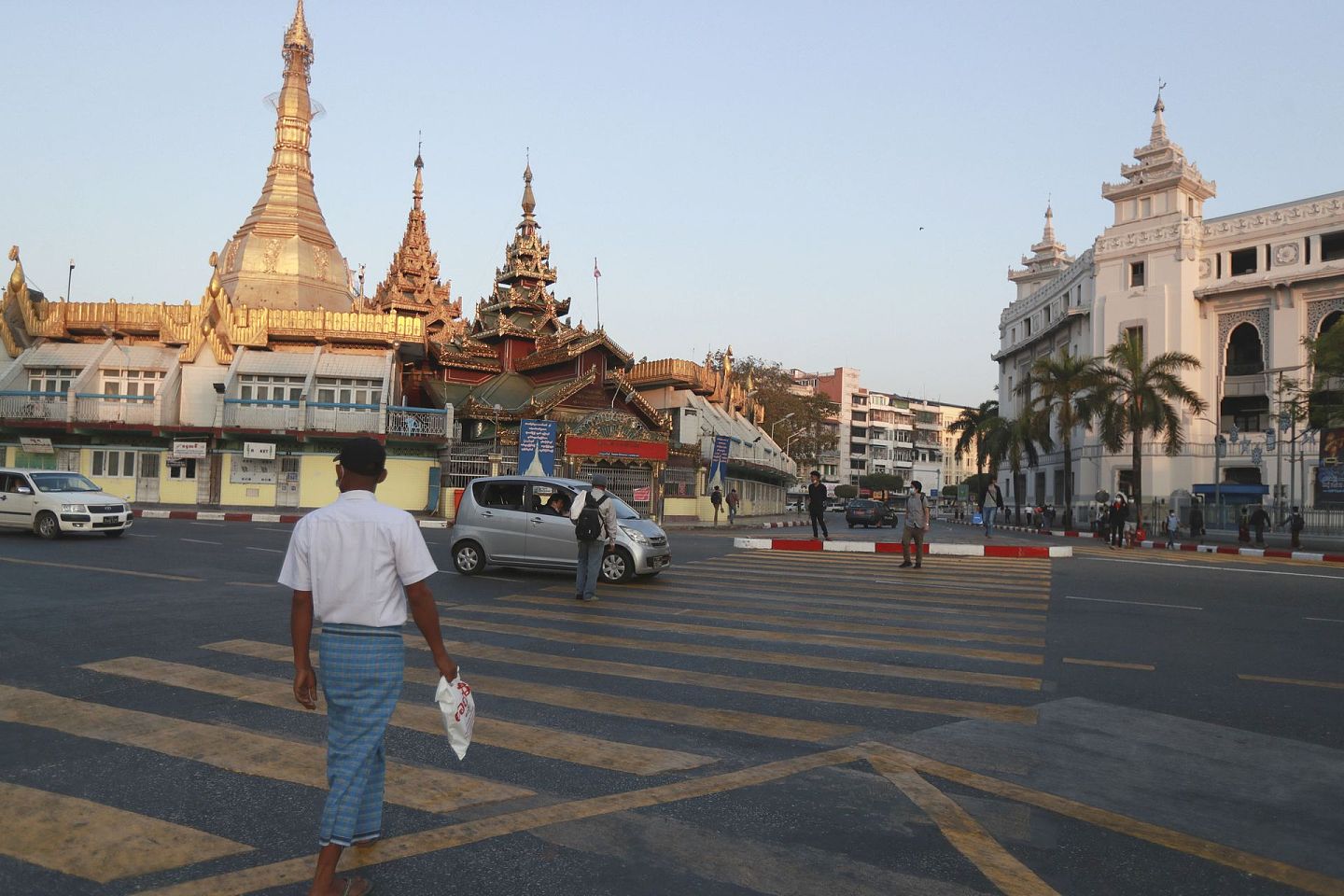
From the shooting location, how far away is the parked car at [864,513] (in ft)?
145

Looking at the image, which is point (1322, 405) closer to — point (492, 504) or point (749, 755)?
point (492, 504)

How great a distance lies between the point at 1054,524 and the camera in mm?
56781

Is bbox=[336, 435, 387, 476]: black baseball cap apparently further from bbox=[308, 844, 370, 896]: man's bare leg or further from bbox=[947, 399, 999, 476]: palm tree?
bbox=[947, 399, 999, 476]: palm tree

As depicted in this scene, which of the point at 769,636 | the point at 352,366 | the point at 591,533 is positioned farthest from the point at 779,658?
the point at 352,366

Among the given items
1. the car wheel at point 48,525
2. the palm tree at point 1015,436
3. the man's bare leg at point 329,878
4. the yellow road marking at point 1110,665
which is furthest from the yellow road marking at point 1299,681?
the palm tree at point 1015,436

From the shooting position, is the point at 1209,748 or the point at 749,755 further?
the point at 1209,748

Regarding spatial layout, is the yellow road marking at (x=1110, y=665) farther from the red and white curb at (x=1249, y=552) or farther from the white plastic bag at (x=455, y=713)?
the red and white curb at (x=1249, y=552)

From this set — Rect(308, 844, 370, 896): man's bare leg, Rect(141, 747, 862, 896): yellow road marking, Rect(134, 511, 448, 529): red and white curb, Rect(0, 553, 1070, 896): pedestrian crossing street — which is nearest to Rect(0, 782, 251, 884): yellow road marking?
Rect(0, 553, 1070, 896): pedestrian crossing street

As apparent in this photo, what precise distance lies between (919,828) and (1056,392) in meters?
45.7

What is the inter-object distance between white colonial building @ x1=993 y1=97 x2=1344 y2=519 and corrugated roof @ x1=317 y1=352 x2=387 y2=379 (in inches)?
1388

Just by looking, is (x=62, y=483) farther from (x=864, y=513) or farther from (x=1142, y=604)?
(x=864, y=513)

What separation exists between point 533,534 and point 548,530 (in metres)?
0.27

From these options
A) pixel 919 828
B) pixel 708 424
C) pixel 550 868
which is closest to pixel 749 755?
pixel 919 828

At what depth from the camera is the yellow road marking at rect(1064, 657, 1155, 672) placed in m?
8.24
